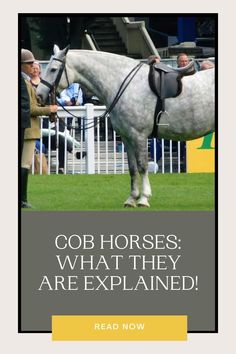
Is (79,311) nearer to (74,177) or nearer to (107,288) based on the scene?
(107,288)

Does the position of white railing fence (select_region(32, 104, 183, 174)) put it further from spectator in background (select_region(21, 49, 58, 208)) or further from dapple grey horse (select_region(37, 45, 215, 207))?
spectator in background (select_region(21, 49, 58, 208))

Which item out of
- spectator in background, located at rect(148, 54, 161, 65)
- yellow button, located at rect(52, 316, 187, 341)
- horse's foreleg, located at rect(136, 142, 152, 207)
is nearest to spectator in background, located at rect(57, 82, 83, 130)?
spectator in background, located at rect(148, 54, 161, 65)

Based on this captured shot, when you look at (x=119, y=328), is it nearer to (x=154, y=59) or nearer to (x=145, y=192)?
(x=145, y=192)

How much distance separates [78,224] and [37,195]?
6.18 feet

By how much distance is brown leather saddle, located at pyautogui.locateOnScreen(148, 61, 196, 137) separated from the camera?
20.6 metres

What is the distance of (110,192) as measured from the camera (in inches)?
833

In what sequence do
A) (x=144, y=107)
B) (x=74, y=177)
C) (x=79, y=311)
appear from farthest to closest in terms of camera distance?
(x=74, y=177), (x=144, y=107), (x=79, y=311)

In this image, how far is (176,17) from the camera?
19328mm

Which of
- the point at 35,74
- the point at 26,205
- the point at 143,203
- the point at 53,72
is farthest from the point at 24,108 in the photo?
the point at 143,203

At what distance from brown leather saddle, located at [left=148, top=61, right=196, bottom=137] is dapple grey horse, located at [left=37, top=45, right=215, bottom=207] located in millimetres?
52

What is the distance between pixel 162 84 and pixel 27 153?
182cm

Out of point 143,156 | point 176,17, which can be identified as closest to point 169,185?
point 143,156

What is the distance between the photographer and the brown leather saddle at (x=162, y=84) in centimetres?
2056

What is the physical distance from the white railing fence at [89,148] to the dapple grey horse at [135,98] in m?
1.04
